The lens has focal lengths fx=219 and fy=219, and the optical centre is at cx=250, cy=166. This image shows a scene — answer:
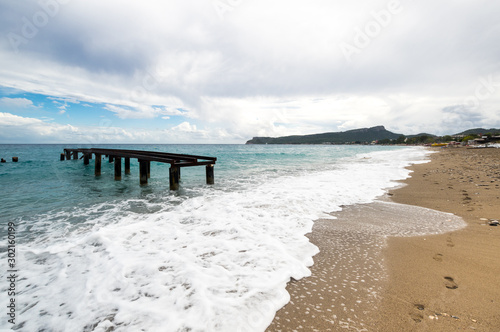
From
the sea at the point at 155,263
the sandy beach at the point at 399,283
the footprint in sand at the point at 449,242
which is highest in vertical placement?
the footprint in sand at the point at 449,242

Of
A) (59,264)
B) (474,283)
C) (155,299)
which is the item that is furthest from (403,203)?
(59,264)

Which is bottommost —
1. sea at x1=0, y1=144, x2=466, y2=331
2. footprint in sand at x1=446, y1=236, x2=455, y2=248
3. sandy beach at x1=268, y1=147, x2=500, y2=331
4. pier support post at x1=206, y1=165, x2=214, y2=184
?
sea at x1=0, y1=144, x2=466, y2=331

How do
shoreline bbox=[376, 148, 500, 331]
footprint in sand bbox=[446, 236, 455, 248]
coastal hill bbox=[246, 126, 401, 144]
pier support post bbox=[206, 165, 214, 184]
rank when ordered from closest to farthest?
shoreline bbox=[376, 148, 500, 331] < footprint in sand bbox=[446, 236, 455, 248] < pier support post bbox=[206, 165, 214, 184] < coastal hill bbox=[246, 126, 401, 144]

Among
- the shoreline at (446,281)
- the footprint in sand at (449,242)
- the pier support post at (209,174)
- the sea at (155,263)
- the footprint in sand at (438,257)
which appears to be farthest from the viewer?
the pier support post at (209,174)

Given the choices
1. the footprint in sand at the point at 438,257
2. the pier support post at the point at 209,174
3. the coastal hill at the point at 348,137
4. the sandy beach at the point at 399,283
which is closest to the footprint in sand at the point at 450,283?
the sandy beach at the point at 399,283

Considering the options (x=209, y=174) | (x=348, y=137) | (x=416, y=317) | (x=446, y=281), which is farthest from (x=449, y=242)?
(x=348, y=137)

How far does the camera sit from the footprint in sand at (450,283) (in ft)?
9.04

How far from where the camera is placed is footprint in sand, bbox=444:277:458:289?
2756mm

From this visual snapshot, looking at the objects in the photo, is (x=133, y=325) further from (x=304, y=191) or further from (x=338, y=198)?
(x=304, y=191)

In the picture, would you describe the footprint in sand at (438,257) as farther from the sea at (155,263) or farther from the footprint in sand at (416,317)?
the sea at (155,263)

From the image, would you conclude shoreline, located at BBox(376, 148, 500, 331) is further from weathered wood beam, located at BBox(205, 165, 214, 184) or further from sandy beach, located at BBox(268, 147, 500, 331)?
weathered wood beam, located at BBox(205, 165, 214, 184)

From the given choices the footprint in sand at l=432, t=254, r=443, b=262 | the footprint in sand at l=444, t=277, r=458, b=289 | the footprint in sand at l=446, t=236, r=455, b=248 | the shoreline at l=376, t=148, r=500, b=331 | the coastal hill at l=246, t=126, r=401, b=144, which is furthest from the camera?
the coastal hill at l=246, t=126, r=401, b=144

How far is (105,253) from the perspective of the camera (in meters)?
4.06

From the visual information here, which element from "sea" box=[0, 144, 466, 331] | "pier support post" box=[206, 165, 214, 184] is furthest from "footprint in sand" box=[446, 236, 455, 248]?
"pier support post" box=[206, 165, 214, 184]
